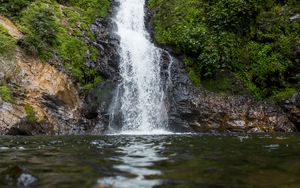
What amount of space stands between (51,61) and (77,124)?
163 inches

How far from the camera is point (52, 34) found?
2444cm

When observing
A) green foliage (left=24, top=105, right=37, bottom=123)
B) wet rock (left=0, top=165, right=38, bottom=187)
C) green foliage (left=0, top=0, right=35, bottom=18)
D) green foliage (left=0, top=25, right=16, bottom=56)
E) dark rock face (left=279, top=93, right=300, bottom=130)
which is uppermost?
green foliage (left=0, top=0, right=35, bottom=18)

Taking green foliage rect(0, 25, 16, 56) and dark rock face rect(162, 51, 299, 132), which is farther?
dark rock face rect(162, 51, 299, 132)

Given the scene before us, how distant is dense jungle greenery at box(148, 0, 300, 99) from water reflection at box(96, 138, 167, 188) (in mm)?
16169

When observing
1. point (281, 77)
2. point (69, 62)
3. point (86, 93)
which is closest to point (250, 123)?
point (281, 77)

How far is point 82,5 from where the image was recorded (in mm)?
31078

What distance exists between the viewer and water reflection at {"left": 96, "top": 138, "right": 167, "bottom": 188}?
20.2 ft

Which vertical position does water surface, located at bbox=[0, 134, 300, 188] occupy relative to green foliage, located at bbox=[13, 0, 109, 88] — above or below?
below

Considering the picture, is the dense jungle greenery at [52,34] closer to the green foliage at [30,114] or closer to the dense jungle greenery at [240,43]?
the green foliage at [30,114]

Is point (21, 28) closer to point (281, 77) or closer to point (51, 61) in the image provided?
point (51, 61)

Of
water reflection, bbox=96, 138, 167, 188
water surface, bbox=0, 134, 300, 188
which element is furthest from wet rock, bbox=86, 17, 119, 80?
water reflection, bbox=96, 138, 167, 188

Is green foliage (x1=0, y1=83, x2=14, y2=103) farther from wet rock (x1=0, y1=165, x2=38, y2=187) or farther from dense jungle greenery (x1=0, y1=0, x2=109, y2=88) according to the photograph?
wet rock (x1=0, y1=165, x2=38, y2=187)

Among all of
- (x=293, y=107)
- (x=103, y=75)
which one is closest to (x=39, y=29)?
(x=103, y=75)

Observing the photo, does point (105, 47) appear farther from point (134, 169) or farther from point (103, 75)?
point (134, 169)
